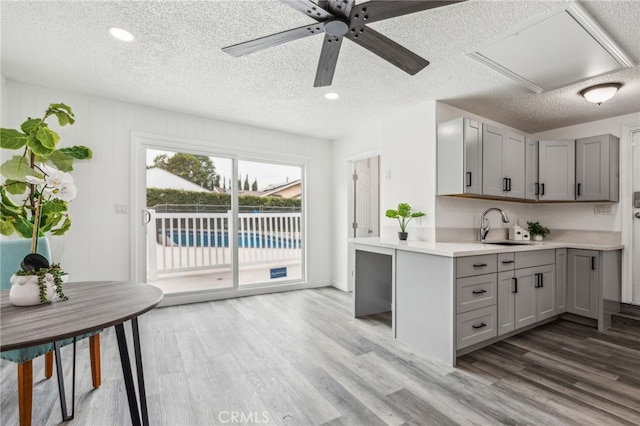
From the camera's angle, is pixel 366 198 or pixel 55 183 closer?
pixel 55 183

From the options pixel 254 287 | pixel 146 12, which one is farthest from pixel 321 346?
pixel 146 12

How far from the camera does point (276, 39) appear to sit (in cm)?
171

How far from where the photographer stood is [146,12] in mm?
1910

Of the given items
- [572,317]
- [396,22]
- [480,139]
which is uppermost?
[396,22]

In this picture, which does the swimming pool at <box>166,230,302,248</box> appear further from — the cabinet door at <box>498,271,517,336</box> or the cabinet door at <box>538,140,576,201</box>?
the cabinet door at <box>538,140,576,201</box>

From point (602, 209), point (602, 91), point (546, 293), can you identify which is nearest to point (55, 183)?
point (546, 293)

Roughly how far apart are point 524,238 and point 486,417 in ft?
8.99

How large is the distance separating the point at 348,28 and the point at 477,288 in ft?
7.05

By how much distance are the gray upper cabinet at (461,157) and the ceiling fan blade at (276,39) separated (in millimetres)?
1977

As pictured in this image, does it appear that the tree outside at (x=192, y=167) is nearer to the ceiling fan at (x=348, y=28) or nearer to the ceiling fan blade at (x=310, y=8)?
the ceiling fan at (x=348, y=28)

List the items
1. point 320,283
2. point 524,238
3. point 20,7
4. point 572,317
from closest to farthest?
point 20,7 < point 572,317 < point 524,238 < point 320,283

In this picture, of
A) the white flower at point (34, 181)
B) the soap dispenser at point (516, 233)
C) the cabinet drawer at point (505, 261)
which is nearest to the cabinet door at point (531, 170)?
the soap dispenser at point (516, 233)

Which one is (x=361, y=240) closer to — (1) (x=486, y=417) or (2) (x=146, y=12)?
(1) (x=486, y=417)

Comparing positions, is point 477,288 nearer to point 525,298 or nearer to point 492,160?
point 525,298
